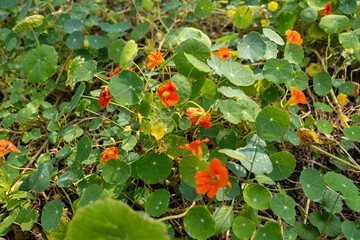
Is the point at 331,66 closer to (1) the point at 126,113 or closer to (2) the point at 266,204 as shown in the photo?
(2) the point at 266,204

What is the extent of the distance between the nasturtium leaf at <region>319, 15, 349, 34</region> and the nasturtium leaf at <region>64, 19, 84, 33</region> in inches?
84.1

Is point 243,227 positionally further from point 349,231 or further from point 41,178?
point 41,178

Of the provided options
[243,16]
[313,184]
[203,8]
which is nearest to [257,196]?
[313,184]

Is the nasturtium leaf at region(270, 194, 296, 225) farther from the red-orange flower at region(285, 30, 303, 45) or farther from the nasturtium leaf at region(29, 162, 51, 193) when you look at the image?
the nasturtium leaf at region(29, 162, 51, 193)

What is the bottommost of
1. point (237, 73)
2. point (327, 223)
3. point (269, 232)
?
point (327, 223)

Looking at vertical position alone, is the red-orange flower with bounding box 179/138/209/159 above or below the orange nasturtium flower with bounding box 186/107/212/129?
below

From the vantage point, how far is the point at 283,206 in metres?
1.43

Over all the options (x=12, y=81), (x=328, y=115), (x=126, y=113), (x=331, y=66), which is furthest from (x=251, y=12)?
(x=12, y=81)

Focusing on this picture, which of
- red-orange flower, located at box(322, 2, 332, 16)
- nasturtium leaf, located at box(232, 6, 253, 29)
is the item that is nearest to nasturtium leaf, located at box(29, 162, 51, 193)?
nasturtium leaf, located at box(232, 6, 253, 29)

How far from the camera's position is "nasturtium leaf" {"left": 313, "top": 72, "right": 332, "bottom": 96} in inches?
83.5

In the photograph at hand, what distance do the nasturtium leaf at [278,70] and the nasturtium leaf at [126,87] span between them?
83 cm

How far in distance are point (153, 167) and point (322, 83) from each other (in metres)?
1.44

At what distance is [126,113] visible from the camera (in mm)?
1944

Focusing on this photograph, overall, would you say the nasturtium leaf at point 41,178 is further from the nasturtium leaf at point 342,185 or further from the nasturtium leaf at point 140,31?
the nasturtium leaf at point 342,185
